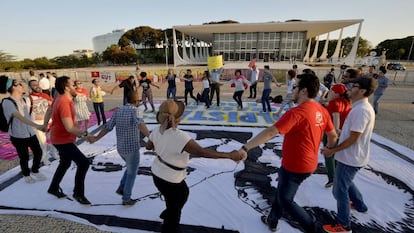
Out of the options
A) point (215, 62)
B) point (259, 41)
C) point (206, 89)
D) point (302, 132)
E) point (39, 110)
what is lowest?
point (206, 89)

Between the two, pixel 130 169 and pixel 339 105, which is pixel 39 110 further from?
pixel 339 105

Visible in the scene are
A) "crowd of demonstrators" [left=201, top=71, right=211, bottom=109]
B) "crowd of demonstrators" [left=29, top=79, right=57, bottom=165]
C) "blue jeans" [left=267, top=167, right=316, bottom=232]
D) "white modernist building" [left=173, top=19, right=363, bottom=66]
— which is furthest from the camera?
"white modernist building" [left=173, top=19, right=363, bottom=66]

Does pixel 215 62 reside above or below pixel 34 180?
above

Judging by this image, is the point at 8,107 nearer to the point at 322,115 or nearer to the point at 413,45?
the point at 322,115

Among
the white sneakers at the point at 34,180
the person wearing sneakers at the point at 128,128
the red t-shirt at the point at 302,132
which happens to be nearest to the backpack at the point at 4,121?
the white sneakers at the point at 34,180

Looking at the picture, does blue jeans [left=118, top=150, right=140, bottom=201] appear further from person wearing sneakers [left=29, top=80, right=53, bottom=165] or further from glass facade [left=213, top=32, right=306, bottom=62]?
glass facade [left=213, top=32, right=306, bottom=62]

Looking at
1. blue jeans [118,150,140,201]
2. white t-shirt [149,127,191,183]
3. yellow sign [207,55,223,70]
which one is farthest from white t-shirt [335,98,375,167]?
yellow sign [207,55,223,70]

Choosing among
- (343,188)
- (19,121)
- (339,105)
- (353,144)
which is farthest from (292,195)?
(19,121)

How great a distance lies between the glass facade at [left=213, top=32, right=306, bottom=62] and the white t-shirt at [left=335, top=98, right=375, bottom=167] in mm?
48543

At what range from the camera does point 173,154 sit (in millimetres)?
1916

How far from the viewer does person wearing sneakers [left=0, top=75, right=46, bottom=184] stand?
3.23 metres

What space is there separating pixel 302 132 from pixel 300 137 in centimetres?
6

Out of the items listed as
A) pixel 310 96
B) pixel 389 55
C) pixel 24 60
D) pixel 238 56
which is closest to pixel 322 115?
pixel 310 96

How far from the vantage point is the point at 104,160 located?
4.64 metres
